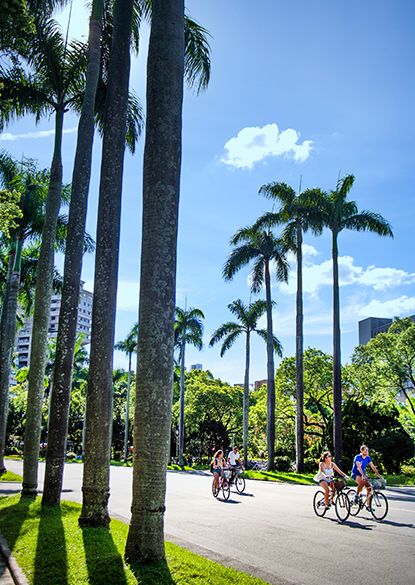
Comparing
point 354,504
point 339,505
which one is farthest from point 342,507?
point 354,504

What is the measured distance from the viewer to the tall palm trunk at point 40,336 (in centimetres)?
1360

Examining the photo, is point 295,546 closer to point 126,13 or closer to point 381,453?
point 126,13

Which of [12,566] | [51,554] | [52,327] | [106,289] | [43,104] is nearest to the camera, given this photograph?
[12,566]

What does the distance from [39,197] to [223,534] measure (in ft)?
59.3

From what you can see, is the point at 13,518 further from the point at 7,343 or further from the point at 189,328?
the point at 189,328

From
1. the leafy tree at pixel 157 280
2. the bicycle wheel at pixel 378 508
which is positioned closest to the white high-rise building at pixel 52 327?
the bicycle wheel at pixel 378 508

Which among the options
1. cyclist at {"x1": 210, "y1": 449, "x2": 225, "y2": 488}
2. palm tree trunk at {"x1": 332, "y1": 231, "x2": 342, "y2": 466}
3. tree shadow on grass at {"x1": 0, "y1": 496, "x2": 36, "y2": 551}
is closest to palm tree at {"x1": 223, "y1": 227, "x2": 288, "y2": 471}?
palm tree trunk at {"x1": 332, "y1": 231, "x2": 342, "y2": 466}

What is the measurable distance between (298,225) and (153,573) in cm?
3075

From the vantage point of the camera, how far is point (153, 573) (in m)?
6.06

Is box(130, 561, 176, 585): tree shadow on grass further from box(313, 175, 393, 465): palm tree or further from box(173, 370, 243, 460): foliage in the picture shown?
box(173, 370, 243, 460): foliage

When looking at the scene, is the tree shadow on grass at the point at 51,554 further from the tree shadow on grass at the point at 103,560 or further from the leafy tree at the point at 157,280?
the leafy tree at the point at 157,280

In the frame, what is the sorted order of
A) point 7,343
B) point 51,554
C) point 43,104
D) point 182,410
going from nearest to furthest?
point 51,554, point 43,104, point 7,343, point 182,410

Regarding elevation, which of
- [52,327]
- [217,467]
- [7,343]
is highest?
Result: [52,327]

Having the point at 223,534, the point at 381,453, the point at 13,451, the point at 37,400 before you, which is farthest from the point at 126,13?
the point at 13,451
